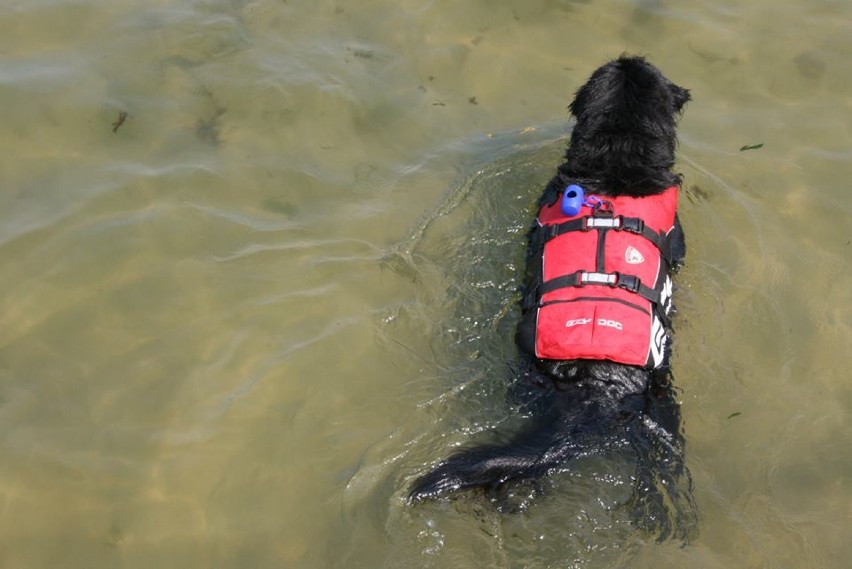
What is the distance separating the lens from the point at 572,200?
424 cm

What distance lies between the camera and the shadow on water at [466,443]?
3.48 metres

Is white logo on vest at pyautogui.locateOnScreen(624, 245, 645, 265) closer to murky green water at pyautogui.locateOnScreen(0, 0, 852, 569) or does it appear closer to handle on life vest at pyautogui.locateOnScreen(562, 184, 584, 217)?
handle on life vest at pyautogui.locateOnScreen(562, 184, 584, 217)

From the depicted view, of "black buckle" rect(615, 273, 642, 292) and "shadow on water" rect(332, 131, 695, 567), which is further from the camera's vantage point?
"black buckle" rect(615, 273, 642, 292)

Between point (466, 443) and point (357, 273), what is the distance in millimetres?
1290

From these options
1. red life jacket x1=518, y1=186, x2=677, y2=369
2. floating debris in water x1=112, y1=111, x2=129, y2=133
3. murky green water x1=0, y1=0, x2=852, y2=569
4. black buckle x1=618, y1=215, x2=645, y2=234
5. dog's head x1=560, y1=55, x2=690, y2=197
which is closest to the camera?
murky green water x1=0, y1=0, x2=852, y2=569

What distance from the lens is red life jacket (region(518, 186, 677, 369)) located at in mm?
3793

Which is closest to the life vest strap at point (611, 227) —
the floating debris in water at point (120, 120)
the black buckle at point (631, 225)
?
the black buckle at point (631, 225)

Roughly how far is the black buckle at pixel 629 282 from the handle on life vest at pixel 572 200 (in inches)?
18.4

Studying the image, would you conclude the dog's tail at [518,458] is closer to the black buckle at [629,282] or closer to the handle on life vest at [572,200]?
the black buckle at [629,282]

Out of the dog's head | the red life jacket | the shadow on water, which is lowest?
the shadow on water

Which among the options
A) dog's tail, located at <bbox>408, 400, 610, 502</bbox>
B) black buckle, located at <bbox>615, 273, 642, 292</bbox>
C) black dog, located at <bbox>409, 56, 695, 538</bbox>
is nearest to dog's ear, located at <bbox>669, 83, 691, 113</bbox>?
black dog, located at <bbox>409, 56, 695, 538</bbox>

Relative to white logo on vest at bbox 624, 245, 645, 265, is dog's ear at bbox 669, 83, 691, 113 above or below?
above

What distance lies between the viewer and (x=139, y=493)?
Result: 3.67m

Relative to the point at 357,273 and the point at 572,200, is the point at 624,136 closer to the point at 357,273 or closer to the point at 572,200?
the point at 572,200
